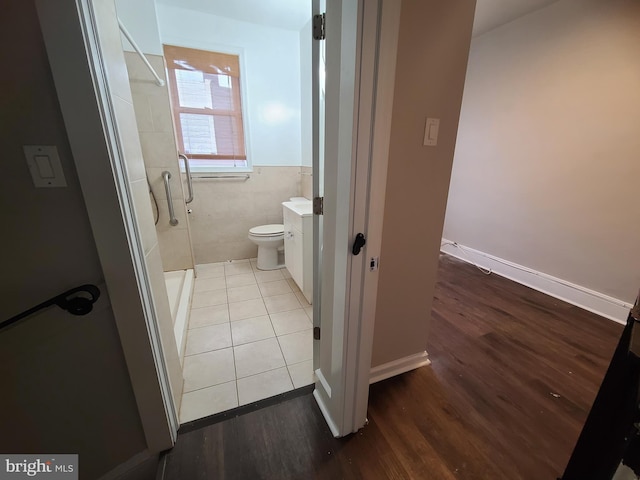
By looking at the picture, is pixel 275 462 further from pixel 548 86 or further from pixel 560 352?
pixel 548 86

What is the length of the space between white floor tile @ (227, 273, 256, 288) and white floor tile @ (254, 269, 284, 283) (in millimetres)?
65

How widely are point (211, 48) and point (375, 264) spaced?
10.1ft

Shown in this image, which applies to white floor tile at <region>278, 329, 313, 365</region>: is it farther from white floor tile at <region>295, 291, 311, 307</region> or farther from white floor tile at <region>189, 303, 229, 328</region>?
white floor tile at <region>189, 303, 229, 328</region>

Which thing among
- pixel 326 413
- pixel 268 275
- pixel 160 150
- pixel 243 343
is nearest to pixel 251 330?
pixel 243 343

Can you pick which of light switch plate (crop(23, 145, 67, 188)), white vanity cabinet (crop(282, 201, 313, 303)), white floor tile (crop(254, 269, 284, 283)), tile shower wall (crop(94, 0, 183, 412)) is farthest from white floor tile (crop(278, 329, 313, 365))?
light switch plate (crop(23, 145, 67, 188))

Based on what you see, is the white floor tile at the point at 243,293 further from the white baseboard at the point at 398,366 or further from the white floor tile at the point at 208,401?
the white baseboard at the point at 398,366

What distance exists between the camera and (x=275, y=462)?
3.58 ft

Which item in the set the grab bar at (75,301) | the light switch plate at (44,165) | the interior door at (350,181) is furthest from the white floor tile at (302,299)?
the light switch plate at (44,165)

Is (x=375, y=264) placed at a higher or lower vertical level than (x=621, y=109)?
lower

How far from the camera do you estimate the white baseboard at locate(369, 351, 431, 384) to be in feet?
4.93

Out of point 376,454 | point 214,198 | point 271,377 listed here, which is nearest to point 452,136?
point 376,454

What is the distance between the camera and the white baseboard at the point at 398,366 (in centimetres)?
150

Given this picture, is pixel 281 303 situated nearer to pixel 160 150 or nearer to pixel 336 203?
pixel 336 203

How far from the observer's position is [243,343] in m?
1.82
